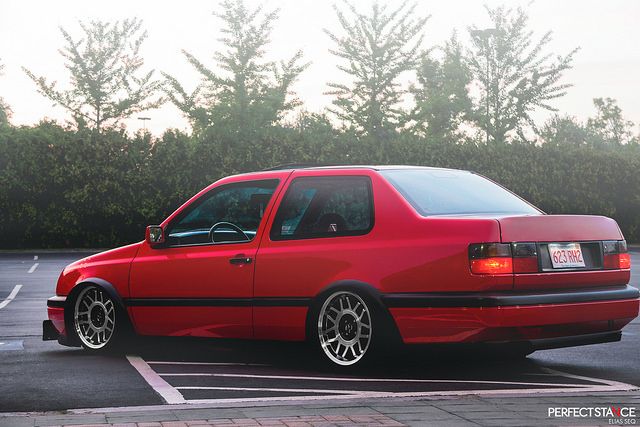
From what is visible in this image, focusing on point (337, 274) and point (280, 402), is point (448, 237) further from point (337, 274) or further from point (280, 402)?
point (280, 402)

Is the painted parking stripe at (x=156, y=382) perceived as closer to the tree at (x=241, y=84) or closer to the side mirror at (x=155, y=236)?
the side mirror at (x=155, y=236)

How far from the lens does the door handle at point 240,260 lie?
903cm

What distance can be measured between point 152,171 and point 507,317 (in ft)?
96.2

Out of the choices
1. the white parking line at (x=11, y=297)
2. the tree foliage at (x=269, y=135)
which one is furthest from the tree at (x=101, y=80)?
the white parking line at (x=11, y=297)

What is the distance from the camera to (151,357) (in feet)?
32.4

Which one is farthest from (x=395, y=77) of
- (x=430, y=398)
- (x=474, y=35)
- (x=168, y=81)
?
(x=430, y=398)

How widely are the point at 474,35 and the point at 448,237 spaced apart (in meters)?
48.3

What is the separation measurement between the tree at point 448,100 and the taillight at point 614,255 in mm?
45037

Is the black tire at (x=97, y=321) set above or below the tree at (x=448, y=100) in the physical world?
below

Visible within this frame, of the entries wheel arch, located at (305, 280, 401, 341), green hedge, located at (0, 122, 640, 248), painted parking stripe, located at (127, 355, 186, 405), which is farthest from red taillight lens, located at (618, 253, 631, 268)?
green hedge, located at (0, 122, 640, 248)

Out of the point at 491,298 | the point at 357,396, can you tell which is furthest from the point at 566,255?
the point at 357,396

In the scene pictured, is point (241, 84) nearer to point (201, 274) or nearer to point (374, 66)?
point (374, 66)

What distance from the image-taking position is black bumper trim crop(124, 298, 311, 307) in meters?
8.71

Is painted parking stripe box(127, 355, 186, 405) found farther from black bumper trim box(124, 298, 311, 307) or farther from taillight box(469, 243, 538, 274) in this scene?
taillight box(469, 243, 538, 274)
